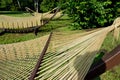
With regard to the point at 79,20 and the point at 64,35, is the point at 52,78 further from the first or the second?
the point at 79,20

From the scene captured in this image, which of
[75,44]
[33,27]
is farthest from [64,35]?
[33,27]

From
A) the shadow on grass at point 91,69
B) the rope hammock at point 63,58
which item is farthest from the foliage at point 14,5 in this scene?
the shadow on grass at point 91,69

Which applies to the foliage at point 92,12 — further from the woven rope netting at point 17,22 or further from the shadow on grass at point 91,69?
the shadow on grass at point 91,69

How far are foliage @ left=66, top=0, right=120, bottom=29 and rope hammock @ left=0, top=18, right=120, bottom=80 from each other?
6.12 m

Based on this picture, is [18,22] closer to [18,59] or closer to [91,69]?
[18,59]

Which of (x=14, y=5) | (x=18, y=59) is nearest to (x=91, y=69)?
(x=18, y=59)

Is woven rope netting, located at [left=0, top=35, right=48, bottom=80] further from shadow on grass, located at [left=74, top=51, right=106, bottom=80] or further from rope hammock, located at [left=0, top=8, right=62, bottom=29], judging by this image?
rope hammock, located at [left=0, top=8, right=62, bottom=29]

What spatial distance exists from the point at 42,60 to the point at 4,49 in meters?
1.14

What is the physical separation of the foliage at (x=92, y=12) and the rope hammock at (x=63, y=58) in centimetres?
612

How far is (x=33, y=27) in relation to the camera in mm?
10328

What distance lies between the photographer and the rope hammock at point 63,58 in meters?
2.11

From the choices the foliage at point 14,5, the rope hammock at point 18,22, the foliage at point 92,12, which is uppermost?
the foliage at point 92,12

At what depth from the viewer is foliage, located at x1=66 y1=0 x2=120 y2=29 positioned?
8.91 m

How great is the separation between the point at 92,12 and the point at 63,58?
7032mm
